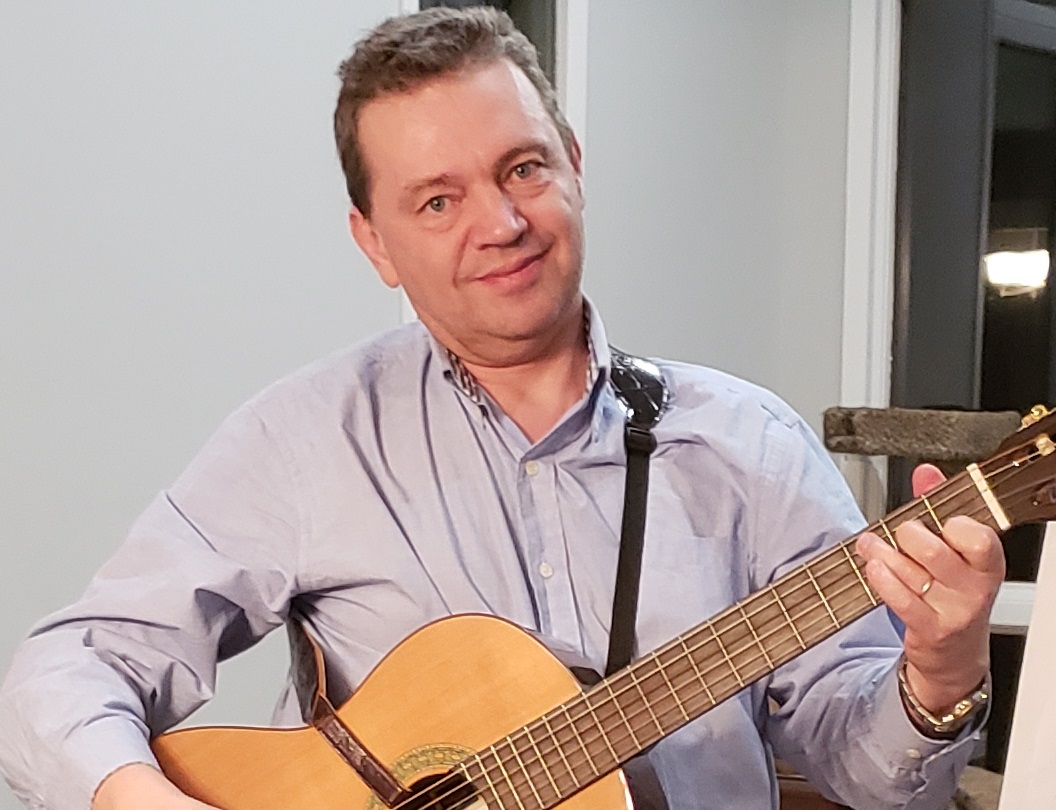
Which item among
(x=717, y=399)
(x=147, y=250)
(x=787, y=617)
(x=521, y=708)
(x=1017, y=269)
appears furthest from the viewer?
(x=1017, y=269)

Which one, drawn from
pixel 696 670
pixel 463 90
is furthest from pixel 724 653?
pixel 463 90

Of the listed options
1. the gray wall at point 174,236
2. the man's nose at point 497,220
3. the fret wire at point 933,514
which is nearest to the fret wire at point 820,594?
the fret wire at point 933,514

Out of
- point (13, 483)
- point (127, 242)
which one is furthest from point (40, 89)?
point (13, 483)

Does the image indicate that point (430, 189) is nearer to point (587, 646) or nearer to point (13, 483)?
point (587, 646)

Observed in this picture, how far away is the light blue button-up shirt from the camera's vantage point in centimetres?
117

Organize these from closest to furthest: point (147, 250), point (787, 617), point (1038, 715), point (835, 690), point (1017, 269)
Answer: point (1038, 715), point (787, 617), point (835, 690), point (147, 250), point (1017, 269)

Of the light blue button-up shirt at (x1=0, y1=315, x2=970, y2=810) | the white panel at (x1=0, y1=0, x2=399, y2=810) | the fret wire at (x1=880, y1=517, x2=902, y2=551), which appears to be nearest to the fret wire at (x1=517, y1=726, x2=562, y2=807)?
the light blue button-up shirt at (x1=0, y1=315, x2=970, y2=810)

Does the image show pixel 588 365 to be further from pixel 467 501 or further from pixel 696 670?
pixel 696 670

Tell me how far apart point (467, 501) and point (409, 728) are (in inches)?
9.4

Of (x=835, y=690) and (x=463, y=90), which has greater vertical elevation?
(x=463, y=90)

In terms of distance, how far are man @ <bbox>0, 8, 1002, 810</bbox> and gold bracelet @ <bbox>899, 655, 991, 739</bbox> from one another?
0.39 feet

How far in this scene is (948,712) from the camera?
99cm

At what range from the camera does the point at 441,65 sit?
1220 millimetres

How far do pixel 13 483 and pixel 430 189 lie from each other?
750 millimetres
